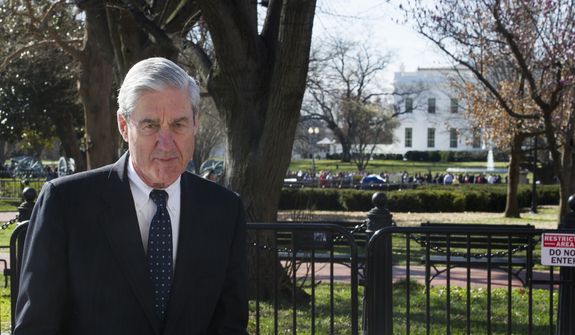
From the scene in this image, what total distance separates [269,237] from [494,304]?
3.64 metres

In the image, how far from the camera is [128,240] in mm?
2742

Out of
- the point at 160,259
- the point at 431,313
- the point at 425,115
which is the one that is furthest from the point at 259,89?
the point at 425,115

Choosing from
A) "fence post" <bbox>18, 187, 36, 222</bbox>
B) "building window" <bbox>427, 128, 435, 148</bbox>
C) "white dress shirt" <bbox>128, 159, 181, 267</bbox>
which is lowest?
"fence post" <bbox>18, 187, 36, 222</bbox>

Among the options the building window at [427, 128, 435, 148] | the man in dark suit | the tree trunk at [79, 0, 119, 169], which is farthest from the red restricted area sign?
the building window at [427, 128, 435, 148]

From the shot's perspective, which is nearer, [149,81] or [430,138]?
[149,81]

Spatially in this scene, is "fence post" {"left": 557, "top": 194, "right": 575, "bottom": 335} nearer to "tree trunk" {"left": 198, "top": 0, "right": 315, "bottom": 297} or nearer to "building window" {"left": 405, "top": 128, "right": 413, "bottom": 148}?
"tree trunk" {"left": 198, "top": 0, "right": 315, "bottom": 297}

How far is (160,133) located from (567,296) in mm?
4348

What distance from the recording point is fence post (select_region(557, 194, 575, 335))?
5.99m

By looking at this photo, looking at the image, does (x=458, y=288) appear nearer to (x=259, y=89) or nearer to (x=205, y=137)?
(x=259, y=89)

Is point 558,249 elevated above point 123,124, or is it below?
below

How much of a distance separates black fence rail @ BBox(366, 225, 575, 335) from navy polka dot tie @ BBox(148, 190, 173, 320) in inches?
128

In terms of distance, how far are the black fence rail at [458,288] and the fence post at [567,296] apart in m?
0.03

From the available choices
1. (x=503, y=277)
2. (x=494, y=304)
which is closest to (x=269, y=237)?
(x=494, y=304)

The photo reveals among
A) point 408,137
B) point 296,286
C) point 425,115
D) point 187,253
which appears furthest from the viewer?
point 408,137
